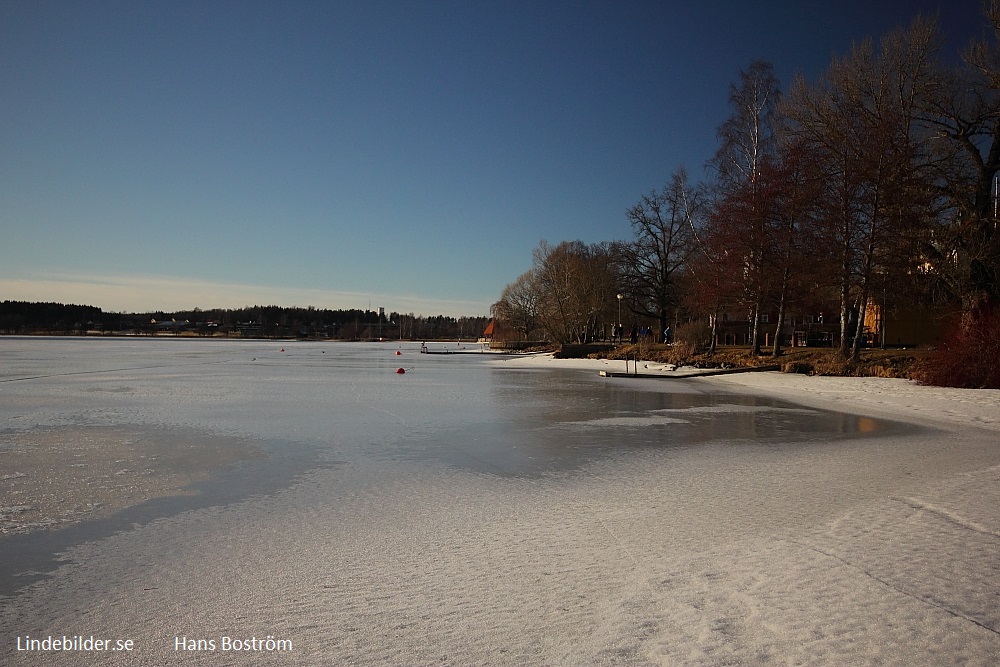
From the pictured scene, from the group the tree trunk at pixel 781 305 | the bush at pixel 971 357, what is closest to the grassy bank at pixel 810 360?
the tree trunk at pixel 781 305

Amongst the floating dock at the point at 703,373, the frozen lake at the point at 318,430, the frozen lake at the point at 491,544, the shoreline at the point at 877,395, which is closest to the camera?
the frozen lake at the point at 491,544

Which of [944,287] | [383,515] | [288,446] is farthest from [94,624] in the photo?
[944,287]

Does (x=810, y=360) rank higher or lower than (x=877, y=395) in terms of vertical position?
higher

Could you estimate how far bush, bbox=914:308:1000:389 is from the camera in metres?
18.2

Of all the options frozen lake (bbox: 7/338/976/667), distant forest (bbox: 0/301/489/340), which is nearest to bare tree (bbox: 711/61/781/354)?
frozen lake (bbox: 7/338/976/667)

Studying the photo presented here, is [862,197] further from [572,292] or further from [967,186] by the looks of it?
[572,292]

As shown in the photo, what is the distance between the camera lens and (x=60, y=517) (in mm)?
6375

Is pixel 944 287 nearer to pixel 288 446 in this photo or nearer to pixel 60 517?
pixel 288 446

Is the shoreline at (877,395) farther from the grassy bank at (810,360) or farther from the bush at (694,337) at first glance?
the bush at (694,337)

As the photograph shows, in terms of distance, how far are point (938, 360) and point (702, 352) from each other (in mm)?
15937

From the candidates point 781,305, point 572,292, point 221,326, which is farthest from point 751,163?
point 221,326

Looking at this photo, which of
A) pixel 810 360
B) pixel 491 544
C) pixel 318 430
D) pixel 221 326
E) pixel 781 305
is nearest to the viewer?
pixel 491 544

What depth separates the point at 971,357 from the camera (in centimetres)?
1856

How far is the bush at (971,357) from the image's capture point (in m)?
18.2
